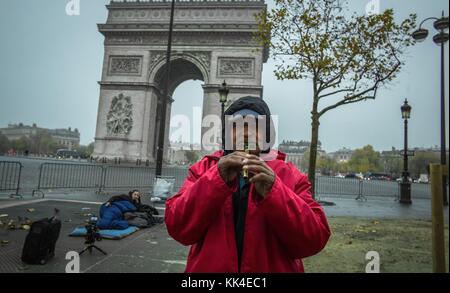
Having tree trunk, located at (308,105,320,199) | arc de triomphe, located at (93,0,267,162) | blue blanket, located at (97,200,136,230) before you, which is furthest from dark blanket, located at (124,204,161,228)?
arc de triomphe, located at (93,0,267,162)

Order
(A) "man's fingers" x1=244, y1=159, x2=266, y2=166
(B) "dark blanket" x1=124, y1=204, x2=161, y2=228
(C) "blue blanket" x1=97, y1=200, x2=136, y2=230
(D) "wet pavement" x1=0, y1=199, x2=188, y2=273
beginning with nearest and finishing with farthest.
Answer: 1. (A) "man's fingers" x1=244, y1=159, x2=266, y2=166
2. (D) "wet pavement" x1=0, y1=199, x2=188, y2=273
3. (C) "blue blanket" x1=97, y1=200, x2=136, y2=230
4. (B) "dark blanket" x1=124, y1=204, x2=161, y2=228

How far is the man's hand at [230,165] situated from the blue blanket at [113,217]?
450 cm

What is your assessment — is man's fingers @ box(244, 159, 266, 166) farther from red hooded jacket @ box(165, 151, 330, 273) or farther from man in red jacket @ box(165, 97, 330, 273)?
red hooded jacket @ box(165, 151, 330, 273)

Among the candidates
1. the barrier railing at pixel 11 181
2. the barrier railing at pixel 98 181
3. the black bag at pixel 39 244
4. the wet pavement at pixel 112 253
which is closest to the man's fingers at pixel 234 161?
the wet pavement at pixel 112 253

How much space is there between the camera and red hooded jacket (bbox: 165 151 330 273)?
3.83ft

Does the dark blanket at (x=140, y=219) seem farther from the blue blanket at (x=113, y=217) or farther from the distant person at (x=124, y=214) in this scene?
the blue blanket at (x=113, y=217)

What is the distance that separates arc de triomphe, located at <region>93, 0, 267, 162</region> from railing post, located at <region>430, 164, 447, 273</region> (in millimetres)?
27930

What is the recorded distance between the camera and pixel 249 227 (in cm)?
126

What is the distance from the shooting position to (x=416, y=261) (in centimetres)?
370

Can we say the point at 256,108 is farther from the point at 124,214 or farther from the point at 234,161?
the point at 124,214

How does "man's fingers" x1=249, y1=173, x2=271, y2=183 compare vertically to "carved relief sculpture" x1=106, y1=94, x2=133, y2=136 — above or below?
below

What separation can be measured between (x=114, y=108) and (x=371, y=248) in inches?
1162
